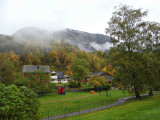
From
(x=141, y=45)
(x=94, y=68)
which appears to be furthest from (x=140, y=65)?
(x=94, y=68)

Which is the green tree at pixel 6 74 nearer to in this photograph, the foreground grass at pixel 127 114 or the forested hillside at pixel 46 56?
the foreground grass at pixel 127 114

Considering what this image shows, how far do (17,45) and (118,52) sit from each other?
157217mm

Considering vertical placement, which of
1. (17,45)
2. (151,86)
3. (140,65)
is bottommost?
(151,86)

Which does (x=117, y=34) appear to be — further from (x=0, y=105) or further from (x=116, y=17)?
(x=0, y=105)

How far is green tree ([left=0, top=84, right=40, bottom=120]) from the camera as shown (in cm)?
637

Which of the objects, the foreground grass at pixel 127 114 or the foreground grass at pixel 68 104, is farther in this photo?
the foreground grass at pixel 68 104

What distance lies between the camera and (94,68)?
359 feet

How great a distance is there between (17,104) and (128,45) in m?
20.7

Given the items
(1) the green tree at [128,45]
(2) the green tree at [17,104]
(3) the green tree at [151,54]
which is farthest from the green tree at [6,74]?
(2) the green tree at [17,104]

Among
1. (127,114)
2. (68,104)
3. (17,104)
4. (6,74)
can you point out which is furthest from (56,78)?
(17,104)

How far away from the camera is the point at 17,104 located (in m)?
6.77

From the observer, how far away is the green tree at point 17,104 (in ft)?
20.9

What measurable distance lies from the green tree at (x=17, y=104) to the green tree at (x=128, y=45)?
56.7ft

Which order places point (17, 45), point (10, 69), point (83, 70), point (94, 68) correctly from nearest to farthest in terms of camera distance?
point (10, 69) → point (83, 70) → point (94, 68) → point (17, 45)
